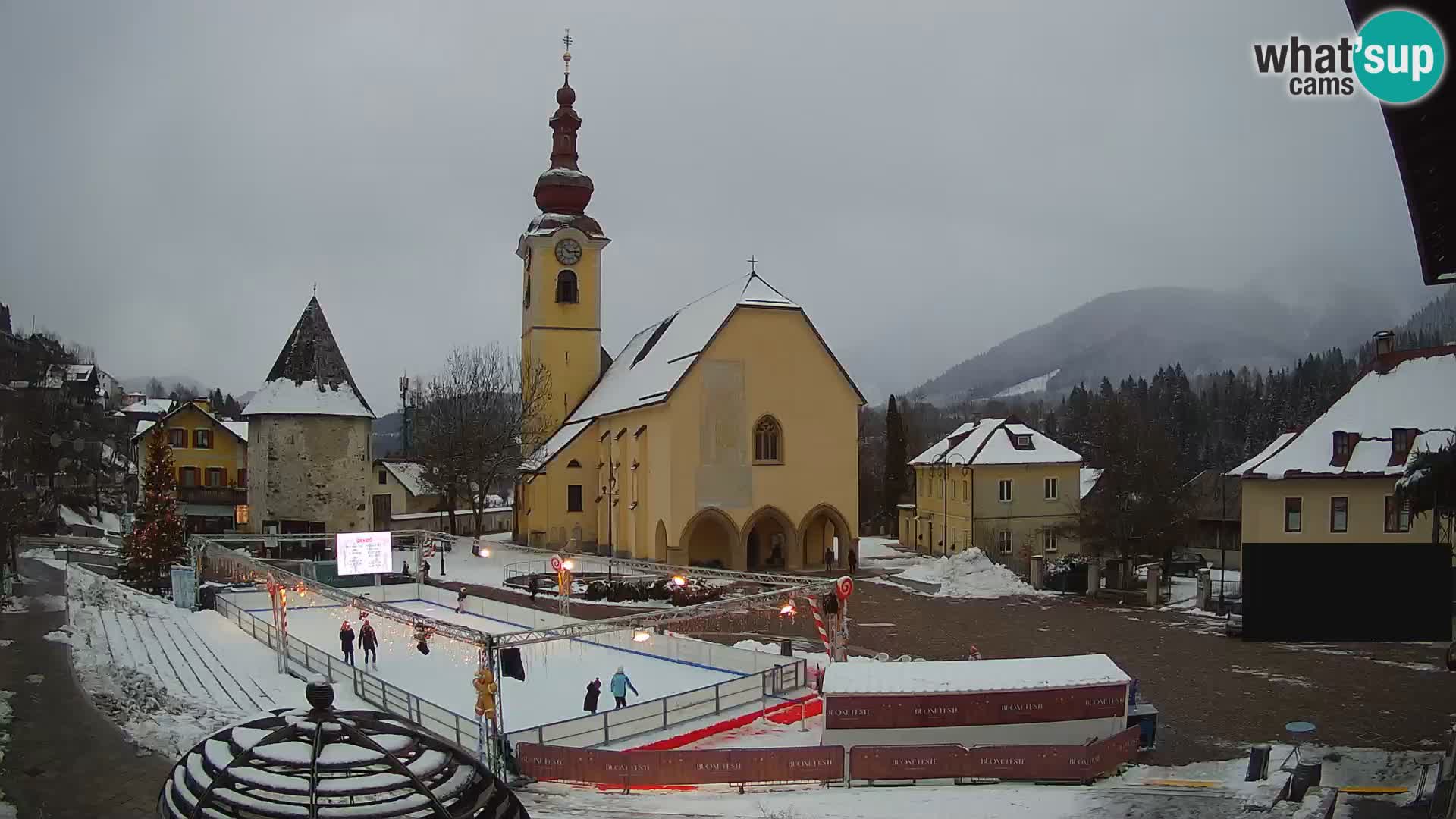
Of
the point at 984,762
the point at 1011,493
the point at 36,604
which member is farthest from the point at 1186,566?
the point at 36,604

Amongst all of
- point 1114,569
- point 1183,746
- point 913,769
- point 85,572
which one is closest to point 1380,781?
point 1183,746

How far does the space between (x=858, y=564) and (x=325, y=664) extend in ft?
89.7

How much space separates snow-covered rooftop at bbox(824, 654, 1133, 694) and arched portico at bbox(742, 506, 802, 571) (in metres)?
24.1

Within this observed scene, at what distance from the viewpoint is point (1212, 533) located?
49969 millimetres

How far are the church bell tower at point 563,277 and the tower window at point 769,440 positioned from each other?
15.6 meters

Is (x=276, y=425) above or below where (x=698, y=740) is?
above

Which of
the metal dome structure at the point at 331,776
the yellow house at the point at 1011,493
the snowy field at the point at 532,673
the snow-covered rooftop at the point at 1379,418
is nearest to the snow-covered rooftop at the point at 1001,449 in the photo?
the yellow house at the point at 1011,493

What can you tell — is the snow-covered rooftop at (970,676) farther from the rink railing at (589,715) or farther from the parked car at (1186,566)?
the parked car at (1186,566)

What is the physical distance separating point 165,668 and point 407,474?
48.6 meters

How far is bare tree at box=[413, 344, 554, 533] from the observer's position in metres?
49.6

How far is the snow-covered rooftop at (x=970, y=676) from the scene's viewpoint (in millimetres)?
15305

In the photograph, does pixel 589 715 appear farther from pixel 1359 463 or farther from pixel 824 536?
pixel 824 536

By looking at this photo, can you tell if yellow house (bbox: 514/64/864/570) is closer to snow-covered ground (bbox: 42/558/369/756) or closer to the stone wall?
the stone wall

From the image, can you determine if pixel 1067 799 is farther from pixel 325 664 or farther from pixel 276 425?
pixel 276 425
